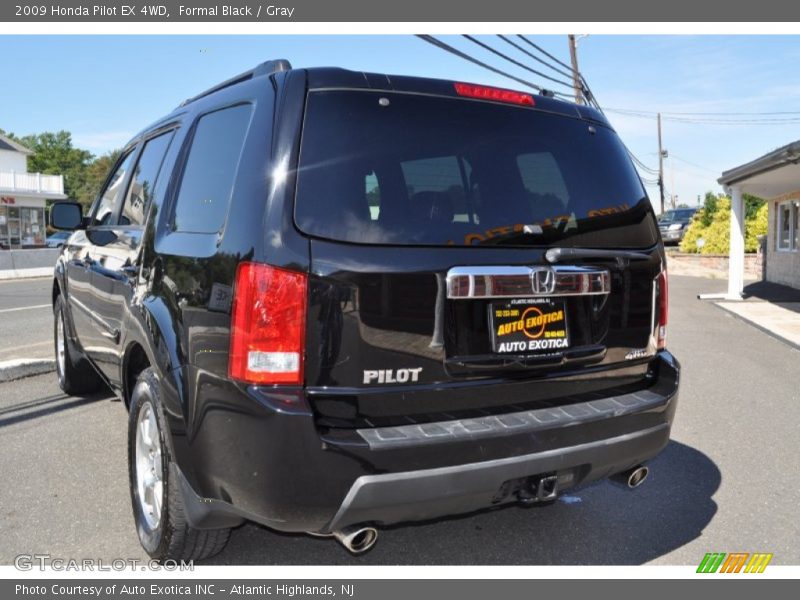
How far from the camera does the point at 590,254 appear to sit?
3.00m

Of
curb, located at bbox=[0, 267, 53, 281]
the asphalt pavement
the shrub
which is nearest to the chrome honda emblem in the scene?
the asphalt pavement

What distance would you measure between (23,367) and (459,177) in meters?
5.48

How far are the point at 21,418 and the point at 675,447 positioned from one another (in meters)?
4.74

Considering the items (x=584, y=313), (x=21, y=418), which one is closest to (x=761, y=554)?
(x=584, y=313)

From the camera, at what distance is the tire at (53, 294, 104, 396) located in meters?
5.55

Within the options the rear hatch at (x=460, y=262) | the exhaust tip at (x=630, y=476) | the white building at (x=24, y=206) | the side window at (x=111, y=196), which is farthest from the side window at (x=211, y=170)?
the white building at (x=24, y=206)

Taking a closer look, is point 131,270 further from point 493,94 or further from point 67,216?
point 493,94

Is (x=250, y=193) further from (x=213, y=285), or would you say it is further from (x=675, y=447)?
(x=675, y=447)

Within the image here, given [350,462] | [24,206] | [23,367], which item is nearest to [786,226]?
[23,367]

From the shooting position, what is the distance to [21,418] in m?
5.41

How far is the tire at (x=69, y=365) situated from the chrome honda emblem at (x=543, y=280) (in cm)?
390

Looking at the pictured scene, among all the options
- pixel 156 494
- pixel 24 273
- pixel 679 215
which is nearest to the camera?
pixel 156 494

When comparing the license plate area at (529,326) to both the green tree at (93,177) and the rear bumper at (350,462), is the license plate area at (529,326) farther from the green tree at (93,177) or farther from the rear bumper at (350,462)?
the green tree at (93,177)

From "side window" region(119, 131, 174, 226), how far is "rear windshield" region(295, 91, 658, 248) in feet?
4.80
